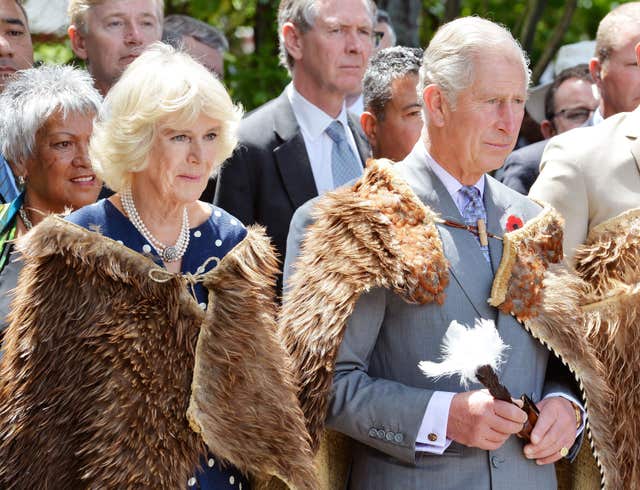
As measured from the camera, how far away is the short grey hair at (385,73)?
486 cm

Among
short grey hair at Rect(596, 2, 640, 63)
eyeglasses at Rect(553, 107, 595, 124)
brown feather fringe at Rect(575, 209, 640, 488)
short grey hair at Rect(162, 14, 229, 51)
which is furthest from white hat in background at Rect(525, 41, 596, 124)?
brown feather fringe at Rect(575, 209, 640, 488)

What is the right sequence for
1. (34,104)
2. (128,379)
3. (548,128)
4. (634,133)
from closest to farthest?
(128,379) → (34,104) → (634,133) → (548,128)

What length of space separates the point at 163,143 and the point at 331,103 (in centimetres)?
174

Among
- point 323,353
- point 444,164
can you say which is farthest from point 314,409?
point 444,164

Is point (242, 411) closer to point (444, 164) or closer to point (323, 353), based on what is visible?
point (323, 353)

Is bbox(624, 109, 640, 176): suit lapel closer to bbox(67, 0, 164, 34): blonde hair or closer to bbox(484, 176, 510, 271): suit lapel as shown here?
bbox(484, 176, 510, 271): suit lapel

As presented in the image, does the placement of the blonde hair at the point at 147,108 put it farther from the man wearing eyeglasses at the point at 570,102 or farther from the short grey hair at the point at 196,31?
the man wearing eyeglasses at the point at 570,102

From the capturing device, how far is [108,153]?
3.44 meters

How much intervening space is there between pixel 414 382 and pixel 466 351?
235 millimetres

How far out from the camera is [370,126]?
489 cm

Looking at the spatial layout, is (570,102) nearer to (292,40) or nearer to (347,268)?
(292,40)

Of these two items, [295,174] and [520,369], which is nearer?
[520,369]

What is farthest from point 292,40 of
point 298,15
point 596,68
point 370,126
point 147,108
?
point 147,108

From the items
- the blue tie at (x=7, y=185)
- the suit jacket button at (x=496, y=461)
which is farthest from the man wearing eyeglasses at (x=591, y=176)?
Answer: the blue tie at (x=7, y=185)
